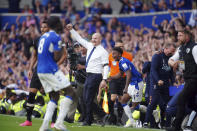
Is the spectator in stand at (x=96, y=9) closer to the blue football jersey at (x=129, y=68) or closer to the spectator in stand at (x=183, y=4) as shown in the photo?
the spectator in stand at (x=183, y=4)

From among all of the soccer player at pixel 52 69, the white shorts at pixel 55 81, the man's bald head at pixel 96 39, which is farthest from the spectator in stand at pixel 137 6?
the white shorts at pixel 55 81

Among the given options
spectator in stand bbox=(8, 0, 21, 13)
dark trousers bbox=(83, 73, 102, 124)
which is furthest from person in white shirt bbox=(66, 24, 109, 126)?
spectator in stand bbox=(8, 0, 21, 13)

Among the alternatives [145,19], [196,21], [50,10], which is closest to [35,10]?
[50,10]

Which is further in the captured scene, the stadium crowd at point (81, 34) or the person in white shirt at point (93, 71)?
the stadium crowd at point (81, 34)

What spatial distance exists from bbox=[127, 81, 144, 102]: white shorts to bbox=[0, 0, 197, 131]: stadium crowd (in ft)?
2.25

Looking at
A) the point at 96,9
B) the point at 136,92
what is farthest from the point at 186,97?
the point at 96,9

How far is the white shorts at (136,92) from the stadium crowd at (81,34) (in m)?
0.68

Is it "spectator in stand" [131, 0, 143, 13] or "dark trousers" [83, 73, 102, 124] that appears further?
"spectator in stand" [131, 0, 143, 13]

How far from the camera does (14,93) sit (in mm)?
16984

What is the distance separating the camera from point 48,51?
9.48 meters

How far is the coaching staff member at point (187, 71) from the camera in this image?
9664 mm

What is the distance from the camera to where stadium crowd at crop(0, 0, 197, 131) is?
54.4 ft

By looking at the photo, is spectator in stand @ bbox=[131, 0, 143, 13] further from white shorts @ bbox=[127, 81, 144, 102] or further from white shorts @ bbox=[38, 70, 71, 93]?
white shorts @ bbox=[38, 70, 71, 93]

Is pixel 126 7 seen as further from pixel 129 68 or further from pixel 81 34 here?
pixel 129 68
